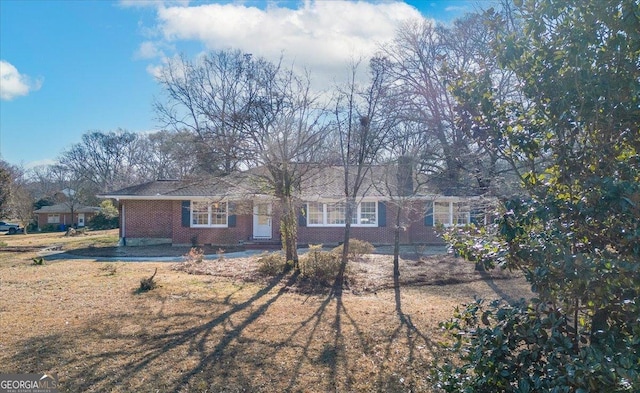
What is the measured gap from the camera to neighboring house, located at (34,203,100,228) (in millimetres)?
41094

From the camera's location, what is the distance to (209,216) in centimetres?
1892

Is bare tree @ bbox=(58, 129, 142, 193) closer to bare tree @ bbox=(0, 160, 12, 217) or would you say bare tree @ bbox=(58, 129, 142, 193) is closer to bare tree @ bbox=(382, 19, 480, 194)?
bare tree @ bbox=(0, 160, 12, 217)

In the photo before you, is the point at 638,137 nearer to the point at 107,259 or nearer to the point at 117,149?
the point at 107,259

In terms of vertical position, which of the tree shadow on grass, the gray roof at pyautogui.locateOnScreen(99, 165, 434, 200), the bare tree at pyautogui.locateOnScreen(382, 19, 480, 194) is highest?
the bare tree at pyautogui.locateOnScreen(382, 19, 480, 194)

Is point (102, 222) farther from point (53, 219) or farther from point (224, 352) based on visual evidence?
point (224, 352)

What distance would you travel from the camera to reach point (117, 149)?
48.9 m

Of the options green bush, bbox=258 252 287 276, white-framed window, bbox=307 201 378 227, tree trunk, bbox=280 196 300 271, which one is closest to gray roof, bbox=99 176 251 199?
white-framed window, bbox=307 201 378 227

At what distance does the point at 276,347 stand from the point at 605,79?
4.52 meters

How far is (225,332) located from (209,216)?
13696 mm

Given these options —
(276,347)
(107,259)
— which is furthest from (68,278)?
(276,347)

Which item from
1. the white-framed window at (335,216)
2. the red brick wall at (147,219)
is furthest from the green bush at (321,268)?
the red brick wall at (147,219)

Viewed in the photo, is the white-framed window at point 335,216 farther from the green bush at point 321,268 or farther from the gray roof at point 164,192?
the green bush at point 321,268

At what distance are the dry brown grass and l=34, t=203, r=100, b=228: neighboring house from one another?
3561cm

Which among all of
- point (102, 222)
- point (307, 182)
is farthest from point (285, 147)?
point (102, 222)
